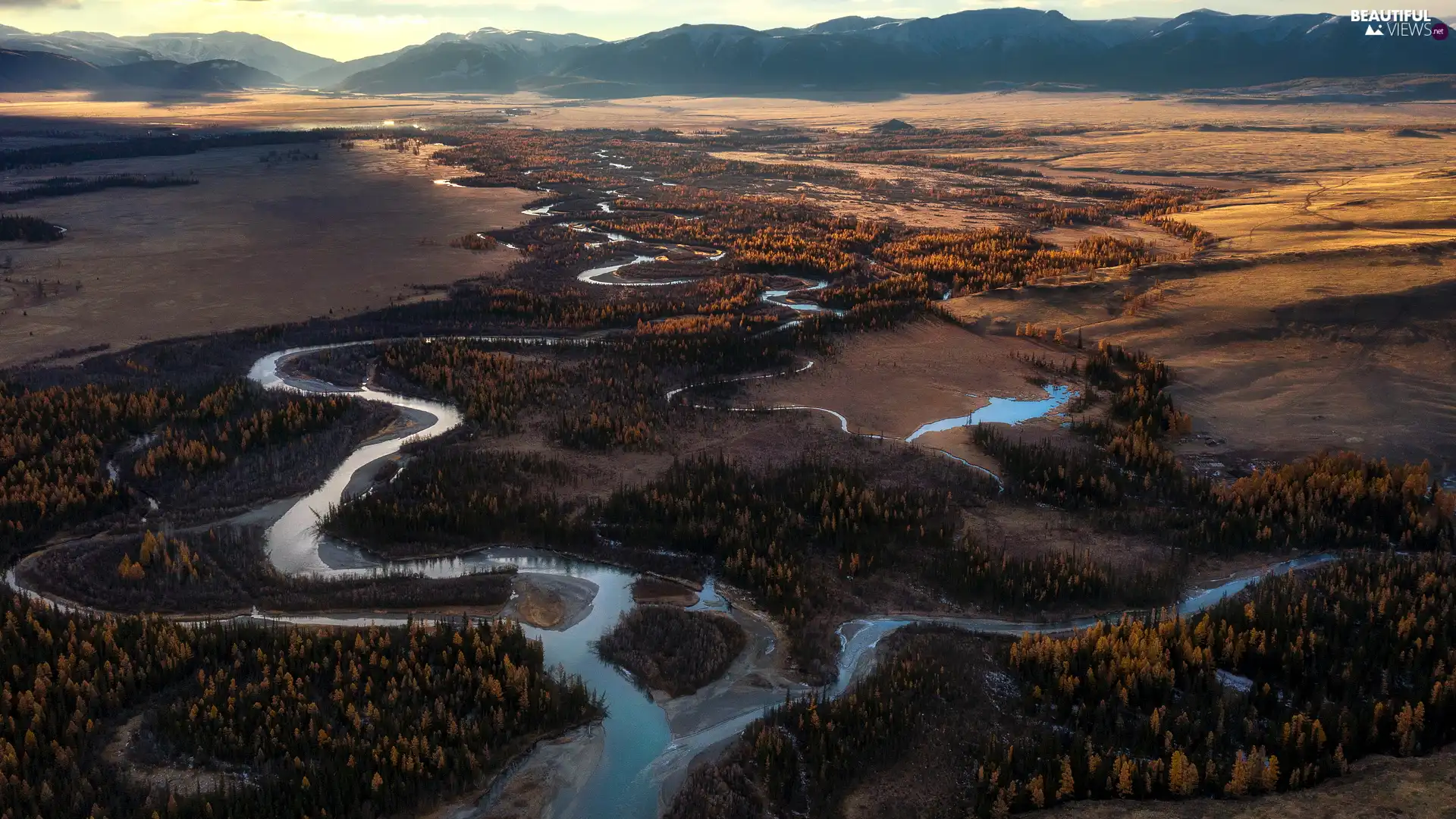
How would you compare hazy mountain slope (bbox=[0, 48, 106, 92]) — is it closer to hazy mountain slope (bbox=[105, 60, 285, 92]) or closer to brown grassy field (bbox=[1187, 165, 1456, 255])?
hazy mountain slope (bbox=[105, 60, 285, 92])

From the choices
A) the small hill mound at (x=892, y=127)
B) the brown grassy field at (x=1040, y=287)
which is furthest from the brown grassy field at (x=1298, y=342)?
the small hill mound at (x=892, y=127)

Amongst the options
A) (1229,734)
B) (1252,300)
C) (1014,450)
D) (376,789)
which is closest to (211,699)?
(376,789)

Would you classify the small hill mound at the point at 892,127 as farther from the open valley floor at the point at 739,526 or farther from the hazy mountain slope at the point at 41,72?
the hazy mountain slope at the point at 41,72

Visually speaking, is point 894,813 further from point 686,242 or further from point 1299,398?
point 686,242

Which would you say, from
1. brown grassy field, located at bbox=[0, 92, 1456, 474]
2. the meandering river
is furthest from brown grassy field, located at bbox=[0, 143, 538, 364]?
the meandering river

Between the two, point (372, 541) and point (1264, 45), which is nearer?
point (372, 541)

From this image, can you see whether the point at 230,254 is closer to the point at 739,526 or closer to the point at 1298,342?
the point at 739,526

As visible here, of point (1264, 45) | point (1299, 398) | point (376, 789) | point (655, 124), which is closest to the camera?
point (376, 789)

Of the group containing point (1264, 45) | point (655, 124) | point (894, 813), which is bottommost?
point (894, 813)

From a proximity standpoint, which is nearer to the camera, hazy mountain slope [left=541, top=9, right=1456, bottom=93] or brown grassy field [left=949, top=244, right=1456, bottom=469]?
brown grassy field [left=949, top=244, right=1456, bottom=469]

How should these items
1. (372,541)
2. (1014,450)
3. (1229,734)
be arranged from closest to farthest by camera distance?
(1229,734), (372,541), (1014,450)
